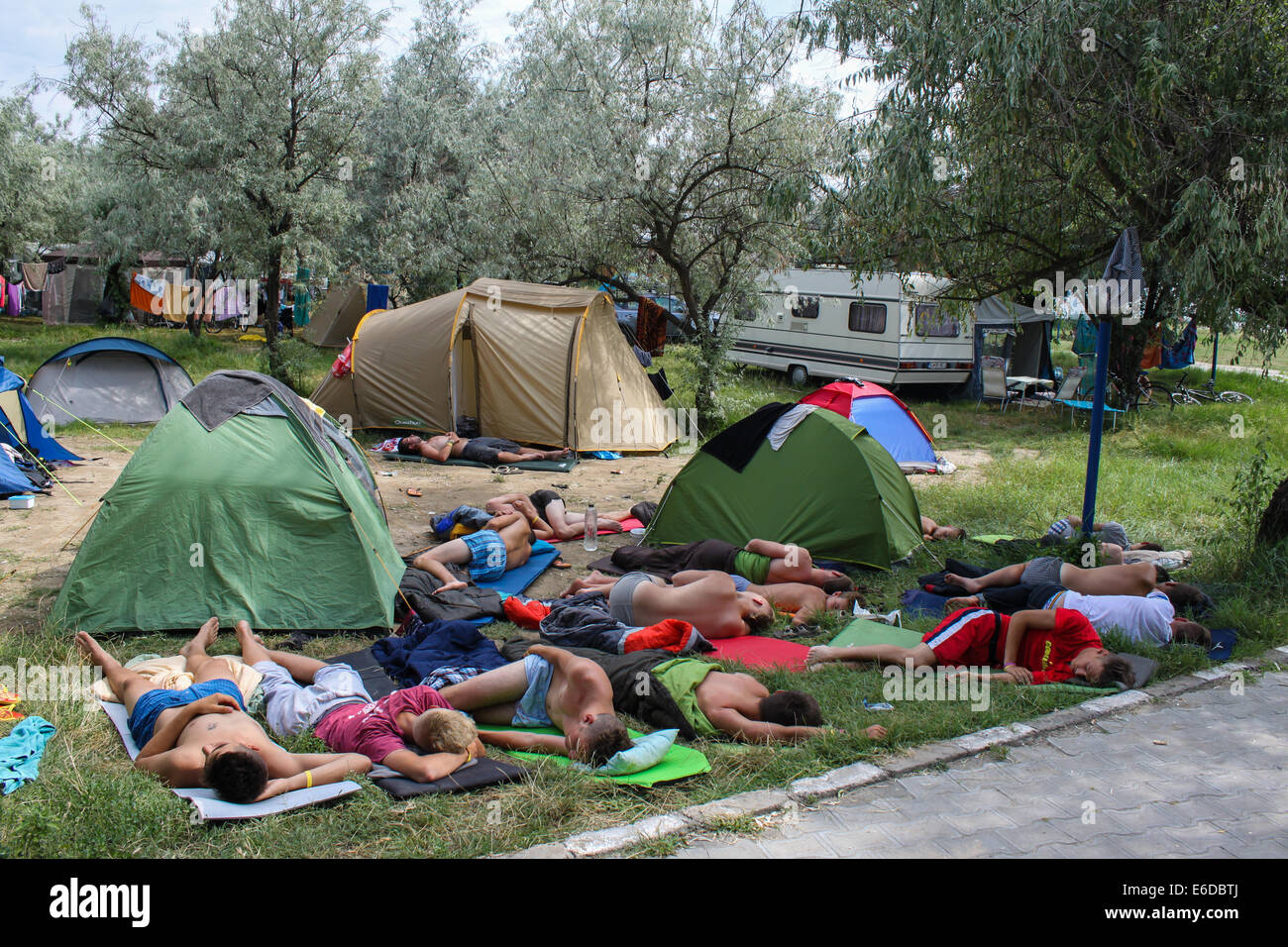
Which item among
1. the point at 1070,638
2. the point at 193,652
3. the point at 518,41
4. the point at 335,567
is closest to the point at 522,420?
the point at 335,567

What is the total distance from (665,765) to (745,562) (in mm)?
3186

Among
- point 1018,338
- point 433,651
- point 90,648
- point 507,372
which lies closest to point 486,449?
point 507,372

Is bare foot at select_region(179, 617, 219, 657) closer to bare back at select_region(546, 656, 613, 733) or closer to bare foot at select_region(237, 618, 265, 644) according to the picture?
bare foot at select_region(237, 618, 265, 644)

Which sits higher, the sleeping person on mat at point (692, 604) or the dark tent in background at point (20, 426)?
the dark tent in background at point (20, 426)

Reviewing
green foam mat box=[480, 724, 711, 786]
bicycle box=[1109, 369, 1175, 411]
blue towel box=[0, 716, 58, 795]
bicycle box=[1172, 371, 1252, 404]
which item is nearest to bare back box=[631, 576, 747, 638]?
green foam mat box=[480, 724, 711, 786]

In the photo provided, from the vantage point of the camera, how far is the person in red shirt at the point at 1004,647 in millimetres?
5254

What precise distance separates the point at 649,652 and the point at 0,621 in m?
4.29

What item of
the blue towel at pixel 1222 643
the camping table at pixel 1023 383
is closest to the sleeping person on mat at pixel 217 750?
the blue towel at pixel 1222 643

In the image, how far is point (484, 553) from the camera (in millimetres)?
7316

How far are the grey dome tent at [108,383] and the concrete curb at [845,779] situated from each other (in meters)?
10.8

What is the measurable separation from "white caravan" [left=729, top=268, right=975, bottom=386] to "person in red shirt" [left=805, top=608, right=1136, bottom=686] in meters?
10.5

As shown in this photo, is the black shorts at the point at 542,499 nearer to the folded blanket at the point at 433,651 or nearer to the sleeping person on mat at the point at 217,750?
the folded blanket at the point at 433,651
